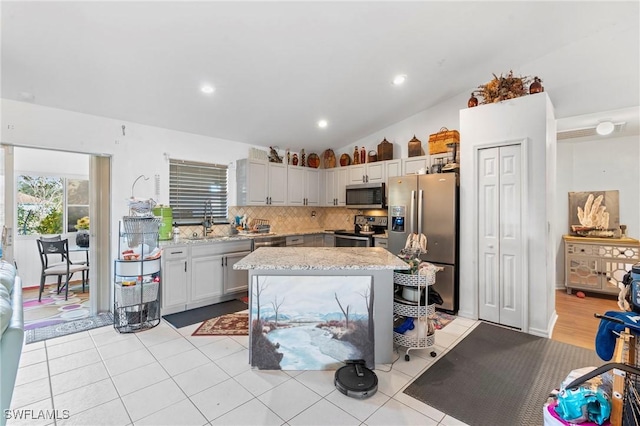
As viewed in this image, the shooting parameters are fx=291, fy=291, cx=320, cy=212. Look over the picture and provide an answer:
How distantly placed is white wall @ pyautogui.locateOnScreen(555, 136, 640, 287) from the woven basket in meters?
2.27

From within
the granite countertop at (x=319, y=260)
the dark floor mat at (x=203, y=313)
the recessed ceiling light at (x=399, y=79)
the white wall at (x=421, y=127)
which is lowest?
the dark floor mat at (x=203, y=313)

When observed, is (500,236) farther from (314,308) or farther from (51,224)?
(51,224)

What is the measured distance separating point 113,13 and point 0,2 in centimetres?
68

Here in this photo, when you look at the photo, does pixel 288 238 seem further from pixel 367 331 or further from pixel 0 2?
pixel 0 2

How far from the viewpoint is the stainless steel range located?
16.0 ft

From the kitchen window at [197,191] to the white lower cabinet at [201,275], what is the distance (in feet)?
2.31

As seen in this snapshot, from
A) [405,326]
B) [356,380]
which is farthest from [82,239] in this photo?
[405,326]

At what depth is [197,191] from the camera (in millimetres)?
4449

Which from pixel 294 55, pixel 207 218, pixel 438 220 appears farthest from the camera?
pixel 207 218

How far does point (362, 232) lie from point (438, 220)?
1.51 m

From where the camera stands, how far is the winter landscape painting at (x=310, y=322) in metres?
2.31

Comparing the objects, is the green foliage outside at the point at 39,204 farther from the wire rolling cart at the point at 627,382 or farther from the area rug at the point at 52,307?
the wire rolling cart at the point at 627,382

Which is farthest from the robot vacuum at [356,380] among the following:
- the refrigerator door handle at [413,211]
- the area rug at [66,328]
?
the area rug at [66,328]

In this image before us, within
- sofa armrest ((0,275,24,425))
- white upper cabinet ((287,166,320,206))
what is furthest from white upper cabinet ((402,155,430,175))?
sofa armrest ((0,275,24,425))
